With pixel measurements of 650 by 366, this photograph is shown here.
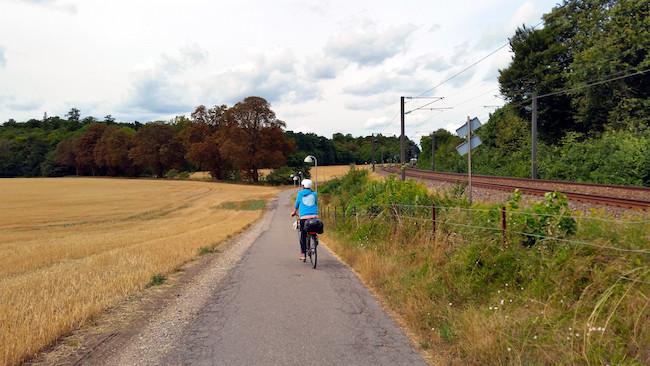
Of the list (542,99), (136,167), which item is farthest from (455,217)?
(136,167)

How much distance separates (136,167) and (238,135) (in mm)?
44984

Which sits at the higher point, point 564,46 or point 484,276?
point 564,46

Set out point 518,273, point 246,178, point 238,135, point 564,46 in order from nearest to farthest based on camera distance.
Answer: point 518,273, point 564,46, point 238,135, point 246,178

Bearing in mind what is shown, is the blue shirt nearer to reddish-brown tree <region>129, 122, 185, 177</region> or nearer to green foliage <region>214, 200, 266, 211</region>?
green foliage <region>214, 200, 266, 211</region>

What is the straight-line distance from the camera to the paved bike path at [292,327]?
5.26 meters

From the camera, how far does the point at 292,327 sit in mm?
6355

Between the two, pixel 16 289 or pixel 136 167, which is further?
pixel 136 167

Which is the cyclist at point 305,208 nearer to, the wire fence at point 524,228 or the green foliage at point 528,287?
the wire fence at point 524,228

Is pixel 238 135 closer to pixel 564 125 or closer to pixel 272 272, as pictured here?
pixel 564 125

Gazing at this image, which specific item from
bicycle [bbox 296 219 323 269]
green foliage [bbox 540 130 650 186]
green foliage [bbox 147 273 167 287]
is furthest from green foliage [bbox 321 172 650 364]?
green foliage [bbox 540 130 650 186]

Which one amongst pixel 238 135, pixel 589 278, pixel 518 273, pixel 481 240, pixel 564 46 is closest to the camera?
pixel 589 278

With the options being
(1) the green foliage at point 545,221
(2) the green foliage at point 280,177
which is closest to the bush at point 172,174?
(2) the green foliage at point 280,177

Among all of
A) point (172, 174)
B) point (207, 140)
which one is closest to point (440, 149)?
point (207, 140)

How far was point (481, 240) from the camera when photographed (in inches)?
308
